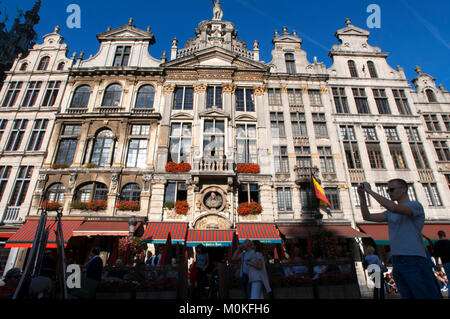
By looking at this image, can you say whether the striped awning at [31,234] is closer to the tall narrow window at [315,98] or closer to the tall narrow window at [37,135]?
the tall narrow window at [37,135]

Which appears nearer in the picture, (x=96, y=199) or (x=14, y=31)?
(x=96, y=199)

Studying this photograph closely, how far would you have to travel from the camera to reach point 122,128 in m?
19.5

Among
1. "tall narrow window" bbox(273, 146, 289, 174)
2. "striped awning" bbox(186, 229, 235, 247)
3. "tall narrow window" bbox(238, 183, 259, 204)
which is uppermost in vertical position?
"tall narrow window" bbox(273, 146, 289, 174)

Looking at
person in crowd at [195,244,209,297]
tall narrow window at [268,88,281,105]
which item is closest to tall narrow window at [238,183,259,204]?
tall narrow window at [268,88,281,105]

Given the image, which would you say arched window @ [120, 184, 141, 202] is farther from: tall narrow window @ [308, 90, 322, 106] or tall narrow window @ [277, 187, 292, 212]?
tall narrow window @ [308, 90, 322, 106]

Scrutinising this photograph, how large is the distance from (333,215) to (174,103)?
16.6 m

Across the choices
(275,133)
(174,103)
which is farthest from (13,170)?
(275,133)

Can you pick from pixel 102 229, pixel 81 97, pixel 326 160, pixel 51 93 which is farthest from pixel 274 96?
pixel 51 93

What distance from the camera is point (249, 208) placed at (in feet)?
55.6

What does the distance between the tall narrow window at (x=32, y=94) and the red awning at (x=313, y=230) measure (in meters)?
24.6

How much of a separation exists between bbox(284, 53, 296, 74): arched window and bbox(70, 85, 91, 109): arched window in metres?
19.5

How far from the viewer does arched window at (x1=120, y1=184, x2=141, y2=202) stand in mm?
17469
